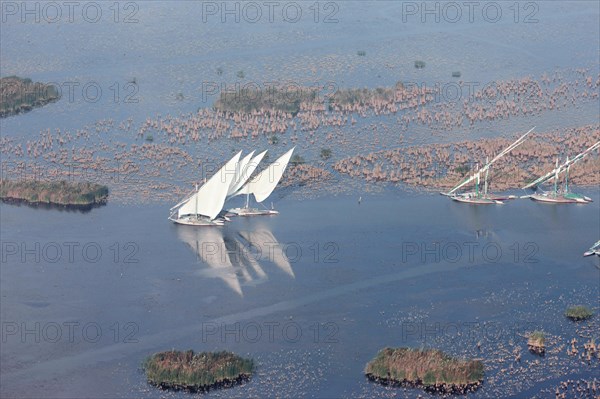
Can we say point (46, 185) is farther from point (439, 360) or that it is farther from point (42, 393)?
point (439, 360)

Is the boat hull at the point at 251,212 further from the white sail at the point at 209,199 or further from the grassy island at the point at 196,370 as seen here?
the grassy island at the point at 196,370

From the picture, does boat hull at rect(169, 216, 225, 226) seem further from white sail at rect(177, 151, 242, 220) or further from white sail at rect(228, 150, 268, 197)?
white sail at rect(228, 150, 268, 197)

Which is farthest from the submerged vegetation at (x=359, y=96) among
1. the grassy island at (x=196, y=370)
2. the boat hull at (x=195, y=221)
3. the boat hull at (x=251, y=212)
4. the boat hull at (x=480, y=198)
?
the grassy island at (x=196, y=370)

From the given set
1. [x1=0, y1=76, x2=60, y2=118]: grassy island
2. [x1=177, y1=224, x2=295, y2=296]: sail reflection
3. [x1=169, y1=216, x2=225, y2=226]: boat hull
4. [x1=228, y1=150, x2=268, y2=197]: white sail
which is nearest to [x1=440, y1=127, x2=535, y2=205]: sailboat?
[x1=228, y1=150, x2=268, y2=197]: white sail

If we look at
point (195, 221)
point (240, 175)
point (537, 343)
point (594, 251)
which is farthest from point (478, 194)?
point (537, 343)

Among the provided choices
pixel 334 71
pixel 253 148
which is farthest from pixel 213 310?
pixel 334 71
